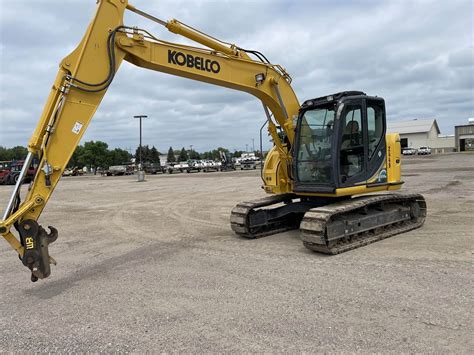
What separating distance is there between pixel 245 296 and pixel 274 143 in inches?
182

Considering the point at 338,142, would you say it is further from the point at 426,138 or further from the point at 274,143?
the point at 426,138

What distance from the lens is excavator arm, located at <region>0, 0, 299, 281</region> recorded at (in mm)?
5109

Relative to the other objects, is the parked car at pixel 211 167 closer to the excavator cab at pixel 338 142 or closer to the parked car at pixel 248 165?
the parked car at pixel 248 165

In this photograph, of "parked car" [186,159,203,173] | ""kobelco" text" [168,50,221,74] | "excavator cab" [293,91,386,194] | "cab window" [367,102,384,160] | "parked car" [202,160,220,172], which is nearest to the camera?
""kobelco" text" [168,50,221,74]

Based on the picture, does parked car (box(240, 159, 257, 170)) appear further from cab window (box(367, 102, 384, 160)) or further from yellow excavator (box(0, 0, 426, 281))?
cab window (box(367, 102, 384, 160))

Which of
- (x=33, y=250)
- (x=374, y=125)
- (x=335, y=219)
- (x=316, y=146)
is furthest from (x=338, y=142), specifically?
(x=33, y=250)

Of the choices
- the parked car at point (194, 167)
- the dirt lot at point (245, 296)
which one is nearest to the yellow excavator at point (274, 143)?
the dirt lot at point (245, 296)

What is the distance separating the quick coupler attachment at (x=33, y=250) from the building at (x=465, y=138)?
99.3 meters

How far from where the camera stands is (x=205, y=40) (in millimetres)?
7496

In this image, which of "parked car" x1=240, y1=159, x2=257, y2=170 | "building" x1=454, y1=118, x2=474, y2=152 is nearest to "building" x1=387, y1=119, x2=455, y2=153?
"building" x1=454, y1=118, x2=474, y2=152

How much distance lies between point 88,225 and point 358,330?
9344 mm

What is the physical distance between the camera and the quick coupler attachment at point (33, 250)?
16.6 feet

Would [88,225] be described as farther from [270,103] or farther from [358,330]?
[358,330]

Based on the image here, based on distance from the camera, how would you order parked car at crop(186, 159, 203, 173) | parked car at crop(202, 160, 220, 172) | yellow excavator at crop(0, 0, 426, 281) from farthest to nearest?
parked car at crop(186, 159, 203, 173)
parked car at crop(202, 160, 220, 172)
yellow excavator at crop(0, 0, 426, 281)
